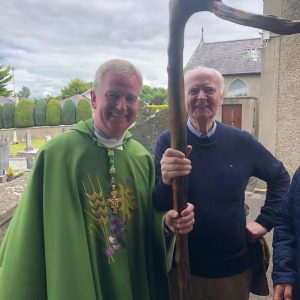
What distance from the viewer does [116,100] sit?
Result: 6.00 feet

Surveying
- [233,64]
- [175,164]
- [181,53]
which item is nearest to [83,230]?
[175,164]

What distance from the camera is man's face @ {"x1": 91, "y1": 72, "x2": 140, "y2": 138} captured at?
1827 mm

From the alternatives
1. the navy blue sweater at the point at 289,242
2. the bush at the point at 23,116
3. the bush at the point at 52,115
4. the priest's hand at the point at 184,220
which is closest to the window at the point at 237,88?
the bush at the point at 52,115

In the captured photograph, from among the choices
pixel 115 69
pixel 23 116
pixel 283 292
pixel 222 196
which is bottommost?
pixel 283 292

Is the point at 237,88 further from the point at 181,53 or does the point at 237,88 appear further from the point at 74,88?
the point at 74,88

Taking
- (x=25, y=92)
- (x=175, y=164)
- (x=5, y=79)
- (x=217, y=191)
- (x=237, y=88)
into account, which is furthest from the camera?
(x=25, y=92)

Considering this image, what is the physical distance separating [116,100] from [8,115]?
115 ft

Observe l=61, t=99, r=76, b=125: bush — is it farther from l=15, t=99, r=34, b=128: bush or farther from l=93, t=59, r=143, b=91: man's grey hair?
l=93, t=59, r=143, b=91: man's grey hair

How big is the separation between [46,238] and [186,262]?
752mm

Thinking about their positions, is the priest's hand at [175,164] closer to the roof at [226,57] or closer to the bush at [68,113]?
the roof at [226,57]

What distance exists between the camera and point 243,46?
951 inches

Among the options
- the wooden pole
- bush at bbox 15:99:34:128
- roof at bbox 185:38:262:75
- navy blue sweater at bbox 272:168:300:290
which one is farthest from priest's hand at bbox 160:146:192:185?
bush at bbox 15:99:34:128

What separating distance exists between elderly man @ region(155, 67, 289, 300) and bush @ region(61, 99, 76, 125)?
33.0m

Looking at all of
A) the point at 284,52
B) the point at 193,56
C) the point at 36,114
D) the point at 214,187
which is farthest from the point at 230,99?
the point at 36,114
